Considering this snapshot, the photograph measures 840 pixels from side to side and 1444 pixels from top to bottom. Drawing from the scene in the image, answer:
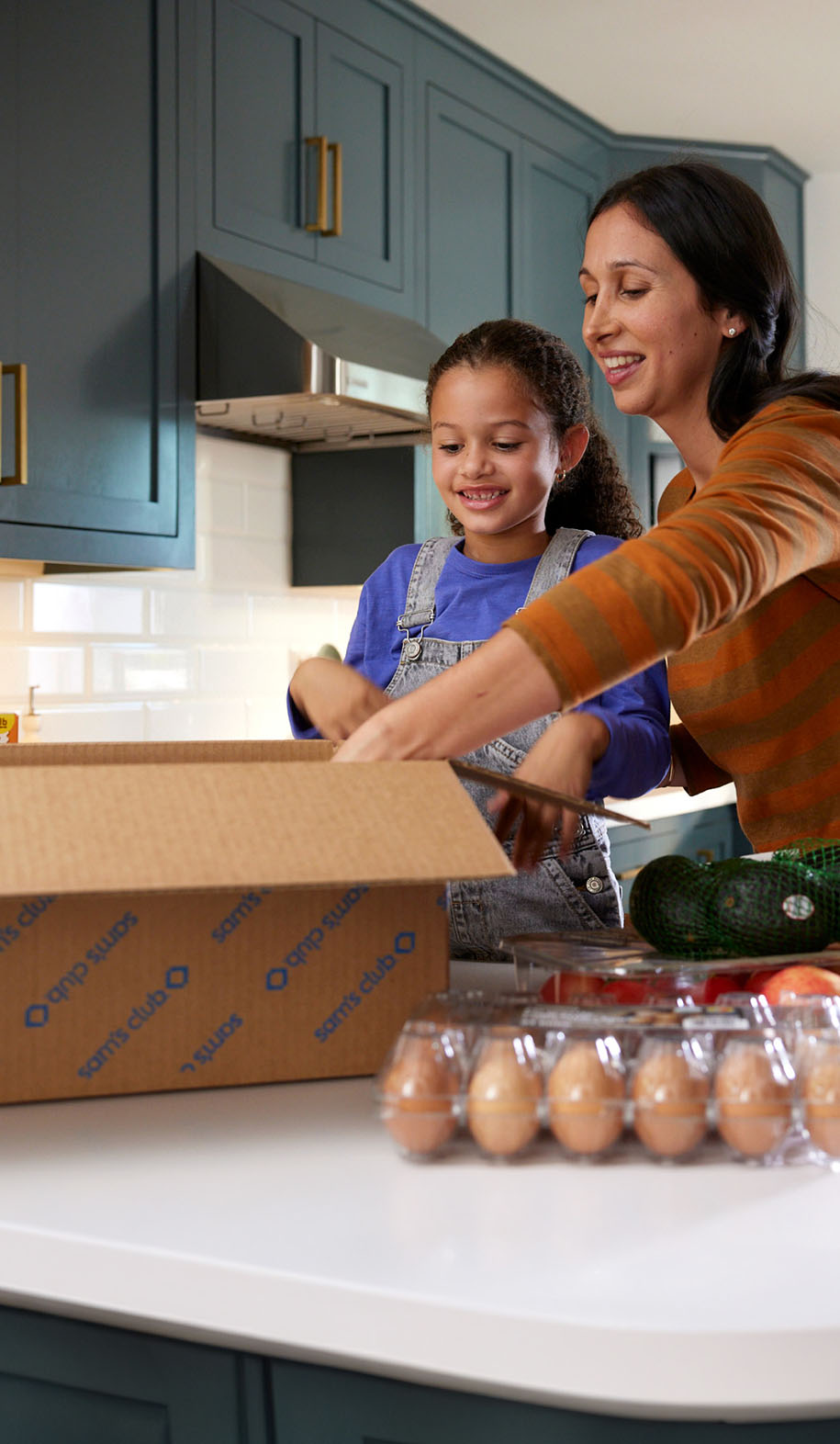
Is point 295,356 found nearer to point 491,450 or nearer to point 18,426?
point 18,426

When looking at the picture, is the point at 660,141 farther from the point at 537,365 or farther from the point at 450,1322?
the point at 450,1322

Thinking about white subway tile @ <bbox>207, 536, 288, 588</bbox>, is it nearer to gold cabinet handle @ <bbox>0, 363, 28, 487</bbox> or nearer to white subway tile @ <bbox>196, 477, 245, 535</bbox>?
white subway tile @ <bbox>196, 477, 245, 535</bbox>

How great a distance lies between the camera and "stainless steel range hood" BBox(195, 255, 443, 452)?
2.60 metres

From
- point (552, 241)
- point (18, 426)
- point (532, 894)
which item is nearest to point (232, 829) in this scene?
point (532, 894)

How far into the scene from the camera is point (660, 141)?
4.25m

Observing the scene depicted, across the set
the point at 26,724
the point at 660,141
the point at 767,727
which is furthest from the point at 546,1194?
the point at 660,141

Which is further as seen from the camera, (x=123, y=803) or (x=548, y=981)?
(x=548, y=981)

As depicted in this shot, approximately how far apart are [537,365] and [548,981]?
990 mm

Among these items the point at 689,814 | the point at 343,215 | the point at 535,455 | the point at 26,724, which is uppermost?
the point at 343,215

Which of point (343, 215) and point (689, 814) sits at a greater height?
point (343, 215)

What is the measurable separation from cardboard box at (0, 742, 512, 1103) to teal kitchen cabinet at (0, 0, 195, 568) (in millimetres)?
1560

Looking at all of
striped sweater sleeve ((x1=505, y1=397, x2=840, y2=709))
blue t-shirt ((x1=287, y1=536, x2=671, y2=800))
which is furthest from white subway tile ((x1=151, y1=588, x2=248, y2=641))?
striped sweater sleeve ((x1=505, y1=397, x2=840, y2=709))

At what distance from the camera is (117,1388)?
0.67 metres

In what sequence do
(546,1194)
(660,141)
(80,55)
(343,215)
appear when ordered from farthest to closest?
(660,141) < (343,215) < (80,55) < (546,1194)
